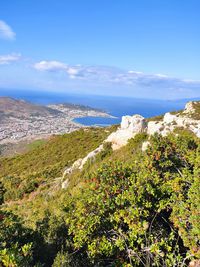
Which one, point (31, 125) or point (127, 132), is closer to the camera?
point (127, 132)

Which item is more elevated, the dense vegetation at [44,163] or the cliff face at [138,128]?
the cliff face at [138,128]

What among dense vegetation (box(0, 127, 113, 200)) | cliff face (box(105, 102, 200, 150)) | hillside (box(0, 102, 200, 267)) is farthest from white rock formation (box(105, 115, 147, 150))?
hillside (box(0, 102, 200, 267))

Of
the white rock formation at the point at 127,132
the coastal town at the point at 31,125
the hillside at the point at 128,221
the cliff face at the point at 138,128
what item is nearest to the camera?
the hillside at the point at 128,221

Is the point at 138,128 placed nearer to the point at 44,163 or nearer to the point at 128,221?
the point at 44,163

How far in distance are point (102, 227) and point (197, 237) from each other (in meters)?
2.56

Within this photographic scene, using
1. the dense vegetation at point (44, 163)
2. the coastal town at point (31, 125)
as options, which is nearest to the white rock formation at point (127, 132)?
the dense vegetation at point (44, 163)

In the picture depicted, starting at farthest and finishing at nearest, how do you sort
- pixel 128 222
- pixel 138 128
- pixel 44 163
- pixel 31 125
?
pixel 31 125 → pixel 44 163 → pixel 138 128 → pixel 128 222

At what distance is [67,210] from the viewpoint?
8.12 metres

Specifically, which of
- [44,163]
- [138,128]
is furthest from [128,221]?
[44,163]

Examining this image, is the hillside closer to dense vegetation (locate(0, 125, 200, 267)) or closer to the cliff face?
dense vegetation (locate(0, 125, 200, 267))

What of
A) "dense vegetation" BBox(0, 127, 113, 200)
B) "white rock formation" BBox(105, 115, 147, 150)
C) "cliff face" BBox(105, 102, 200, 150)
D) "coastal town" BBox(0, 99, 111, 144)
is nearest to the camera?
"dense vegetation" BBox(0, 127, 113, 200)

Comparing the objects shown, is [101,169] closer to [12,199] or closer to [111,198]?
[111,198]

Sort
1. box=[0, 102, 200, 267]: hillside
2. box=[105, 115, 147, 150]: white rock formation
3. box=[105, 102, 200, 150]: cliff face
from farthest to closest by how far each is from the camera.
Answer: box=[105, 115, 147, 150]: white rock formation
box=[105, 102, 200, 150]: cliff face
box=[0, 102, 200, 267]: hillside

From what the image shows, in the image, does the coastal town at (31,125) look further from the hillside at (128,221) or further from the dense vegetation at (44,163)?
the hillside at (128,221)
